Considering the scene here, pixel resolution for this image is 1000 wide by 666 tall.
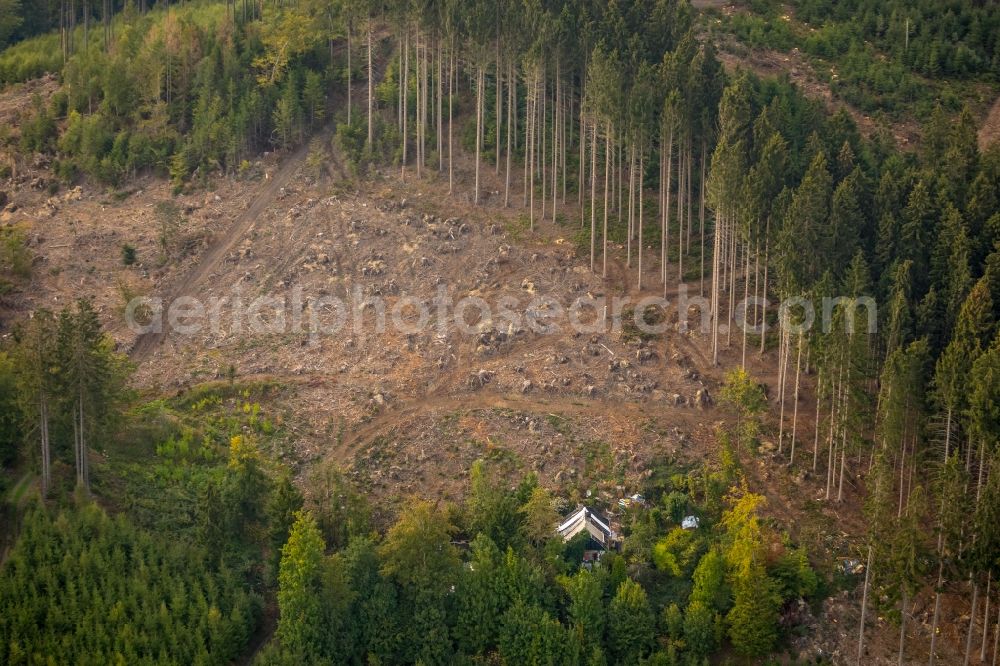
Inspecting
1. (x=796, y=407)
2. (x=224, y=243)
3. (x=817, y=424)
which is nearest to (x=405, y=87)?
(x=224, y=243)

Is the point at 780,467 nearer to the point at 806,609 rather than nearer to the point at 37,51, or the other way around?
the point at 806,609

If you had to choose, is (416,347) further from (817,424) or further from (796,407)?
(817,424)

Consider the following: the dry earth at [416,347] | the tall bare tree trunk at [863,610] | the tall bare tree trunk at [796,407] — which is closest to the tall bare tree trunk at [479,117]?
the dry earth at [416,347]

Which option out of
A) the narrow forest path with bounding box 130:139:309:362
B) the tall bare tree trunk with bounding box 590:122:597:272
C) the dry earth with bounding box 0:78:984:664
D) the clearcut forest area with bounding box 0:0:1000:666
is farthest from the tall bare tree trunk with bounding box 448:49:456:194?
the narrow forest path with bounding box 130:139:309:362

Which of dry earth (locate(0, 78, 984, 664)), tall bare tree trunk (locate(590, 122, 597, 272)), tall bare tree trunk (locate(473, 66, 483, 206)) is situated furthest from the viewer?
tall bare tree trunk (locate(473, 66, 483, 206))

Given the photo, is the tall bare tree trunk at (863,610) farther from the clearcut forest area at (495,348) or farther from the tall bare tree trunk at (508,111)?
the tall bare tree trunk at (508,111)

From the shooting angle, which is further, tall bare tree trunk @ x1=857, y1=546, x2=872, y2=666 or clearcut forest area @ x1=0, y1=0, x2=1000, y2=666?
clearcut forest area @ x1=0, y1=0, x2=1000, y2=666

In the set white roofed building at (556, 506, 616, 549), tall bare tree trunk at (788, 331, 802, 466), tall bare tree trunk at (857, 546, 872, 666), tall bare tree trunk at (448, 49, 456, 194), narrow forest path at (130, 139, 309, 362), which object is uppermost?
tall bare tree trunk at (448, 49, 456, 194)

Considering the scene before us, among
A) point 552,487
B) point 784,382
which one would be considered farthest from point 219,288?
point 784,382

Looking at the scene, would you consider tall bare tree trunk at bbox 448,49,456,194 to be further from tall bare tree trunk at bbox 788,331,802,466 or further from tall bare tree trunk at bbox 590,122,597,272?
tall bare tree trunk at bbox 788,331,802,466
